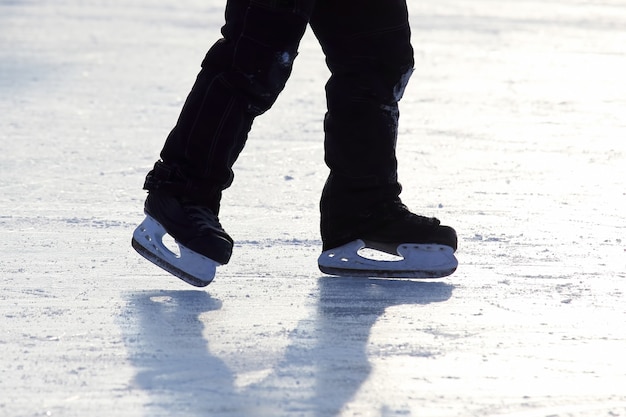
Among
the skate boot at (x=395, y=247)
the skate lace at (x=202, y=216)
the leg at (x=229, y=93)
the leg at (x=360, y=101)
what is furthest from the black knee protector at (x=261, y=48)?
the skate boot at (x=395, y=247)

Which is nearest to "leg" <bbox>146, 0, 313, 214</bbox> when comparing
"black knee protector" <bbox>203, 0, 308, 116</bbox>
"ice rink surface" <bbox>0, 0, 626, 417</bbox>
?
"black knee protector" <bbox>203, 0, 308, 116</bbox>

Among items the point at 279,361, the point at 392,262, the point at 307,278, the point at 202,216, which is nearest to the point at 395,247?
the point at 392,262

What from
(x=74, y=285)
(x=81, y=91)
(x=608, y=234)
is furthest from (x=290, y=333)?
(x=81, y=91)

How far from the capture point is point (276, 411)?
192cm

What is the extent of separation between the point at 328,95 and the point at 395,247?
369 mm

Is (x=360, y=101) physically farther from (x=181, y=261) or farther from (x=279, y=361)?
(x=279, y=361)

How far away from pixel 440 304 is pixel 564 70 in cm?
400

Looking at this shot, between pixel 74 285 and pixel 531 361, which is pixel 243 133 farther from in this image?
pixel 531 361

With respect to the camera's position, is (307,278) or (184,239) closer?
(184,239)

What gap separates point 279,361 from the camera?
2.16m

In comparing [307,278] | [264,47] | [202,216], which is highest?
[264,47]

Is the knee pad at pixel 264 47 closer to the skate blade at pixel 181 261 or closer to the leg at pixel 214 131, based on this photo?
the leg at pixel 214 131

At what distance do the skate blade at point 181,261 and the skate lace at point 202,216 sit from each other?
0.21ft

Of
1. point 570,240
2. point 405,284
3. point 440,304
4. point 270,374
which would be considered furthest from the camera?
point 570,240
